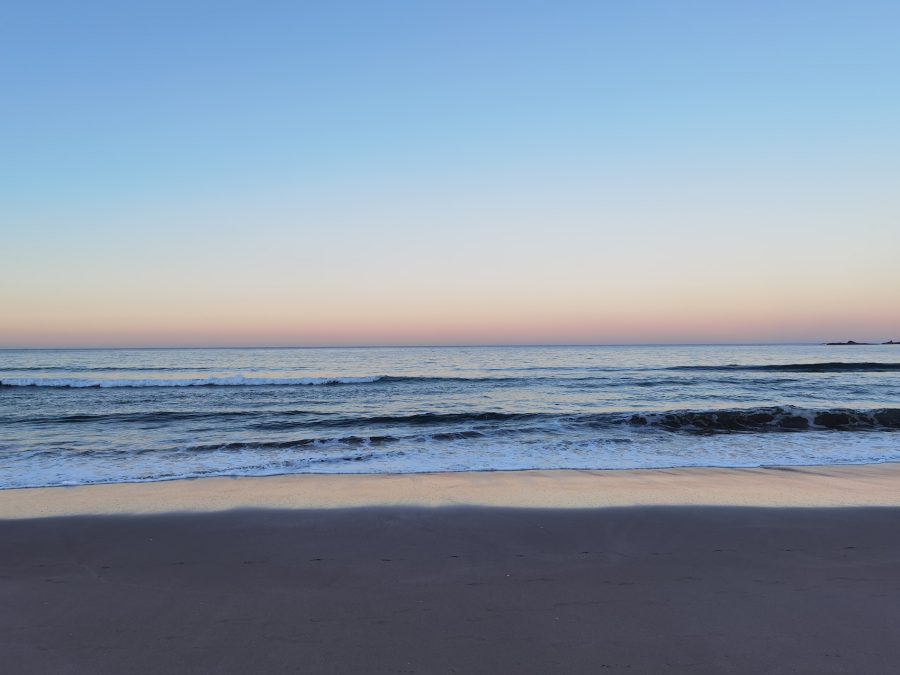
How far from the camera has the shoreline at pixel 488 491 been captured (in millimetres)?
7289

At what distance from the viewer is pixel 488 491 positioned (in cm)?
814

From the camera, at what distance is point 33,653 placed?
3.52 meters

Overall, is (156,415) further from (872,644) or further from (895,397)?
(895,397)

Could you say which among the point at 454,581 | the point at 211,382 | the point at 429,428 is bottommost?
the point at 429,428

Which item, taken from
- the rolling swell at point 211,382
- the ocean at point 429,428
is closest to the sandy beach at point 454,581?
the ocean at point 429,428

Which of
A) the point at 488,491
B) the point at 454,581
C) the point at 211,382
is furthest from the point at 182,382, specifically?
the point at 454,581

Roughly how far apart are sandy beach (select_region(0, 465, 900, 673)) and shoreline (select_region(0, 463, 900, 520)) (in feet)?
0.26

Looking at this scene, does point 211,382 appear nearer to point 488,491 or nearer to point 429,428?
point 429,428

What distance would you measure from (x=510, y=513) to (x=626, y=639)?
10.7 feet

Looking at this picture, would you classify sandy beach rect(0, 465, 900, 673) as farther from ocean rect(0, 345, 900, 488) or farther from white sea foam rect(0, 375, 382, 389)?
white sea foam rect(0, 375, 382, 389)

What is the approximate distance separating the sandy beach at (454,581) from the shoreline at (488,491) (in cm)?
8

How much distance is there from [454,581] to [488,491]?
11.7 ft

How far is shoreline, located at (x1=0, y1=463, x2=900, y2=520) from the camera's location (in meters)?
7.29

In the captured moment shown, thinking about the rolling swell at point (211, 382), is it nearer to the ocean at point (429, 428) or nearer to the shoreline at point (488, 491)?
the ocean at point (429, 428)
